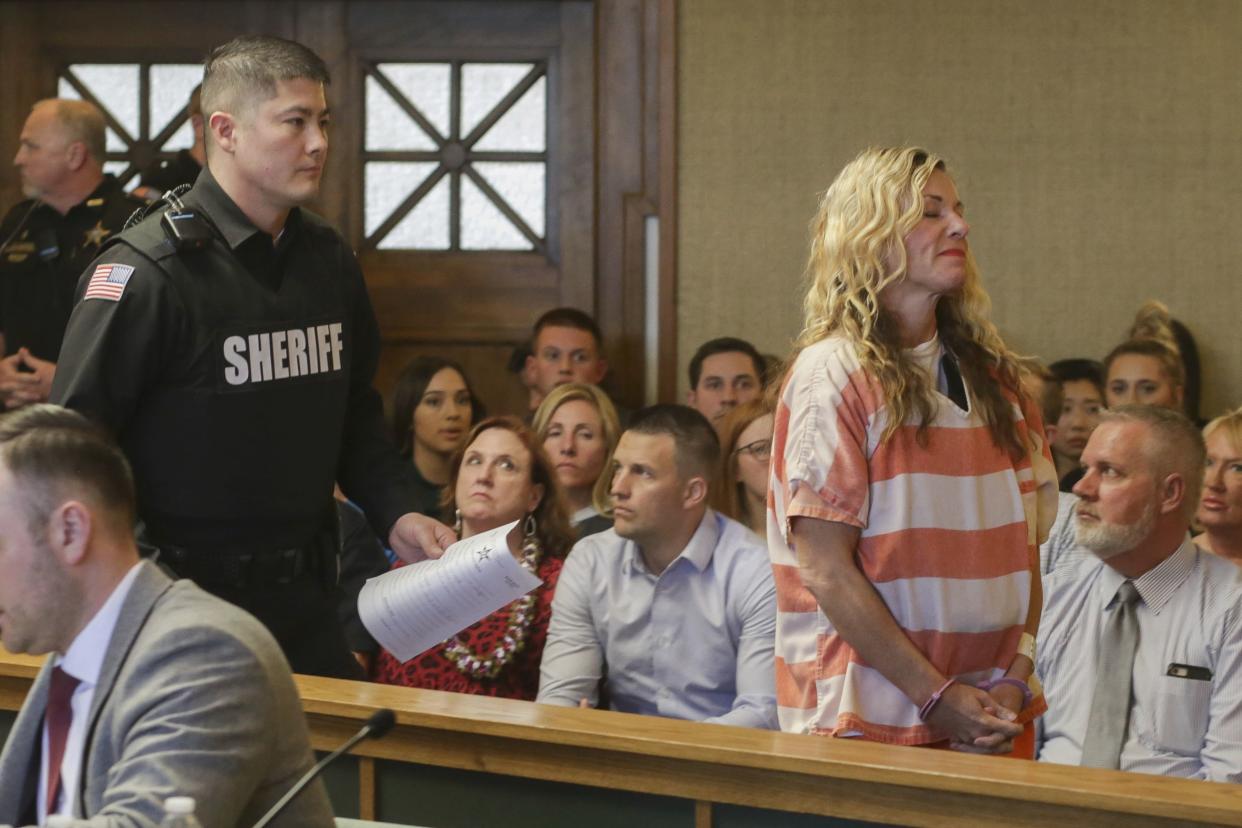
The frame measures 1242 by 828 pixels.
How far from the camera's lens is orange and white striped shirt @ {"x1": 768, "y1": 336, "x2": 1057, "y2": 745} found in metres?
2.16

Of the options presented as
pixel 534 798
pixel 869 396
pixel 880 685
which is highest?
pixel 869 396

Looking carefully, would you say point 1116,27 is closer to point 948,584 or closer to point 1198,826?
point 948,584

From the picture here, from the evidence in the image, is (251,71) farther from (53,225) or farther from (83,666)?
(53,225)

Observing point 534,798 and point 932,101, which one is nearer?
point 534,798

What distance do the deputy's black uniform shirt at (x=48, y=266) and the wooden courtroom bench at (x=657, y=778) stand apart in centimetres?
239

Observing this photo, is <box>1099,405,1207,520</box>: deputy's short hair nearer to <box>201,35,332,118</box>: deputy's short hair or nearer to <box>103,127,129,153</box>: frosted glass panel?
<box>201,35,332,118</box>: deputy's short hair

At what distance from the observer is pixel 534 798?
2074mm

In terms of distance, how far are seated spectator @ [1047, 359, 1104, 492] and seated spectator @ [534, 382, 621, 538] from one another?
4.81 feet

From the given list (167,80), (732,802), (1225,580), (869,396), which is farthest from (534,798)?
(167,80)

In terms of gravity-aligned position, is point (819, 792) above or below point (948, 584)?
below

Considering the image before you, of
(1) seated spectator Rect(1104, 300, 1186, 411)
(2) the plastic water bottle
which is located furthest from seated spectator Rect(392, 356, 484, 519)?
(2) the plastic water bottle

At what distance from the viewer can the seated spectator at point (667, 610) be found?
128 inches

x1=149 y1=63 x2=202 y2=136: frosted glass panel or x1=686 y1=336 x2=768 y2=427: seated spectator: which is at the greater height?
x1=149 y1=63 x2=202 y2=136: frosted glass panel

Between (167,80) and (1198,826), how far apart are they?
475cm
